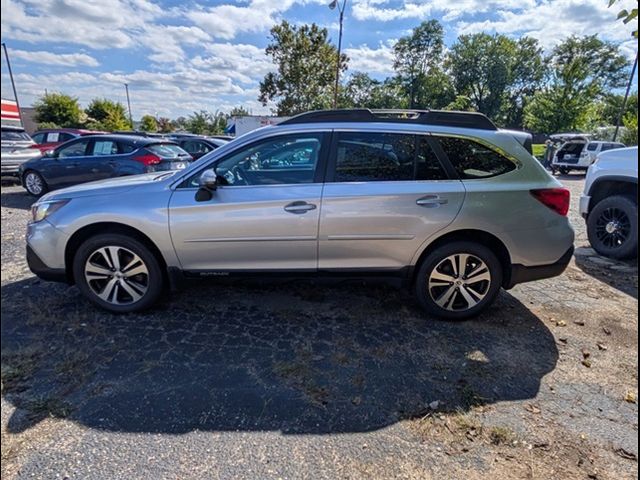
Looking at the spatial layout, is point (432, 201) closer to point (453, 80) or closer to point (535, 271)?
point (535, 271)

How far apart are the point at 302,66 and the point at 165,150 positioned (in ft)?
68.0

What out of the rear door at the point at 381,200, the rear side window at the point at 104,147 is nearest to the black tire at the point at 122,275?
the rear door at the point at 381,200

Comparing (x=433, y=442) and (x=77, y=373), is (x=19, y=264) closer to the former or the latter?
(x=77, y=373)

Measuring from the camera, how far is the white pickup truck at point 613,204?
540 centimetres

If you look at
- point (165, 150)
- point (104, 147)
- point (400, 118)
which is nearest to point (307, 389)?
point (400, 118)

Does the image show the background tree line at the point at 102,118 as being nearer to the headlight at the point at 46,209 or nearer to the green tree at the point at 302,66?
the green tree at the point at 302,66

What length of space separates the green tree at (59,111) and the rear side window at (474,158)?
132 feet

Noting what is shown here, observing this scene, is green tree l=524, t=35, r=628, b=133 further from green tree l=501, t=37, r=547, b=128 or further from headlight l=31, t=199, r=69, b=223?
headlight l=31, t=199, r=69, b=223

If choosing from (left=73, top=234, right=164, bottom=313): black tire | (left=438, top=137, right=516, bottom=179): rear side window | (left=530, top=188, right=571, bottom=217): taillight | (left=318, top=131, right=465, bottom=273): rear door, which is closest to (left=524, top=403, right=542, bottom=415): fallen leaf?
(left=318, top=131, right=465, bottom=273): rear door

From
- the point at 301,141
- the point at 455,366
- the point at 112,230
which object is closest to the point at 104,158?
the point at 112,230

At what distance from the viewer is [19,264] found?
1683mm

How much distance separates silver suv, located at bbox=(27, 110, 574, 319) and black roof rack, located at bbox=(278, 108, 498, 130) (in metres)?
0.01

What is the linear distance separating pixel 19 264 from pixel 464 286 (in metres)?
3.21

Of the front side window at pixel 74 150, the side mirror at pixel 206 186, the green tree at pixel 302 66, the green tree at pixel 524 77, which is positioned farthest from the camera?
the green tree at pixel 524 77
